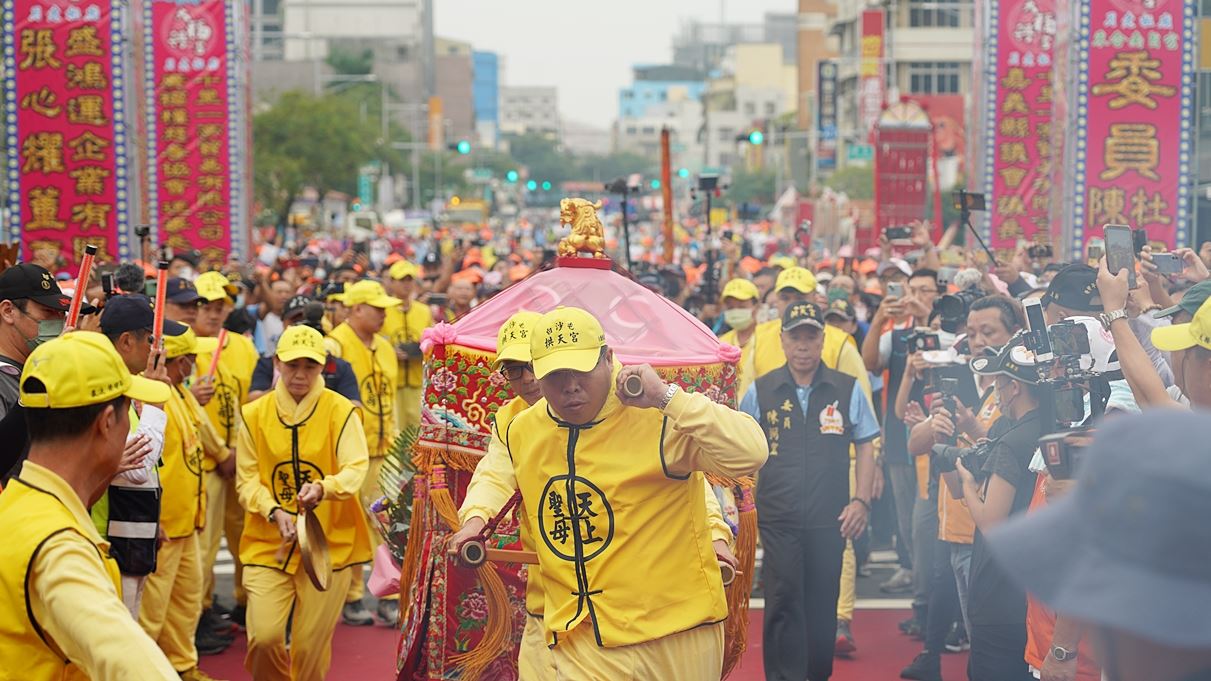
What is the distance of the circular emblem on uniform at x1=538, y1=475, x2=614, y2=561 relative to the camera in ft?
15.6

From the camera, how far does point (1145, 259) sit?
6.38 metres

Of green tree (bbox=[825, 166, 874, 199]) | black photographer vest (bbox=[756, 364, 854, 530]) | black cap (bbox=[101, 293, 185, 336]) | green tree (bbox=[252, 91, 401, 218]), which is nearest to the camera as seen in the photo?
black cap (bbox=[101, 293, 185, 336])

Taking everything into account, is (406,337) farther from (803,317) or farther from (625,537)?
(625,537)

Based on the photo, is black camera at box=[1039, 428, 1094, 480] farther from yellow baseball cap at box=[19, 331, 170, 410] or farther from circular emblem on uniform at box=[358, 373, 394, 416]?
circular emblem on uniform at box=[358, 373, 394, 416]

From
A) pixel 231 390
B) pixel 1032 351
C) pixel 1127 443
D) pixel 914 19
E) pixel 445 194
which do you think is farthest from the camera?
pixel 445 194

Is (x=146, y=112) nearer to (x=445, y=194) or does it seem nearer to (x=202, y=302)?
(x=202, y=302)

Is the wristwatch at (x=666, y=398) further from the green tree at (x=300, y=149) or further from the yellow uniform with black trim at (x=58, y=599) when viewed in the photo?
the green tree at (x=300, y=149)

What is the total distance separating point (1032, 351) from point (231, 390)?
5253 mm

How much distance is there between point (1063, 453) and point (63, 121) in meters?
14.5

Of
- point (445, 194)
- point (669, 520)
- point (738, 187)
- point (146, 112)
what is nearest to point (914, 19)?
point (738, 187)

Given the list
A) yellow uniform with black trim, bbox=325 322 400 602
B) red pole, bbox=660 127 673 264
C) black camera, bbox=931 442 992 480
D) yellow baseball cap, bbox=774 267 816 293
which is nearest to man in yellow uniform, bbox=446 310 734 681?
black camera, bbox=931 442 992 480

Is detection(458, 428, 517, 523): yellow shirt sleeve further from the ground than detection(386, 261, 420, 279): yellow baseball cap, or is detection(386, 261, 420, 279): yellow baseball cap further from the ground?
detection(386, 261, 420, 279): yellow baseball cap

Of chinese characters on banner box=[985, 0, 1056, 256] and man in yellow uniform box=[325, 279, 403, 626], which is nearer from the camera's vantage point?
man in yellow uniform box=[325, 279, 403, 626]

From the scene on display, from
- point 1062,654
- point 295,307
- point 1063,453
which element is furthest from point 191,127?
point 1063,453
